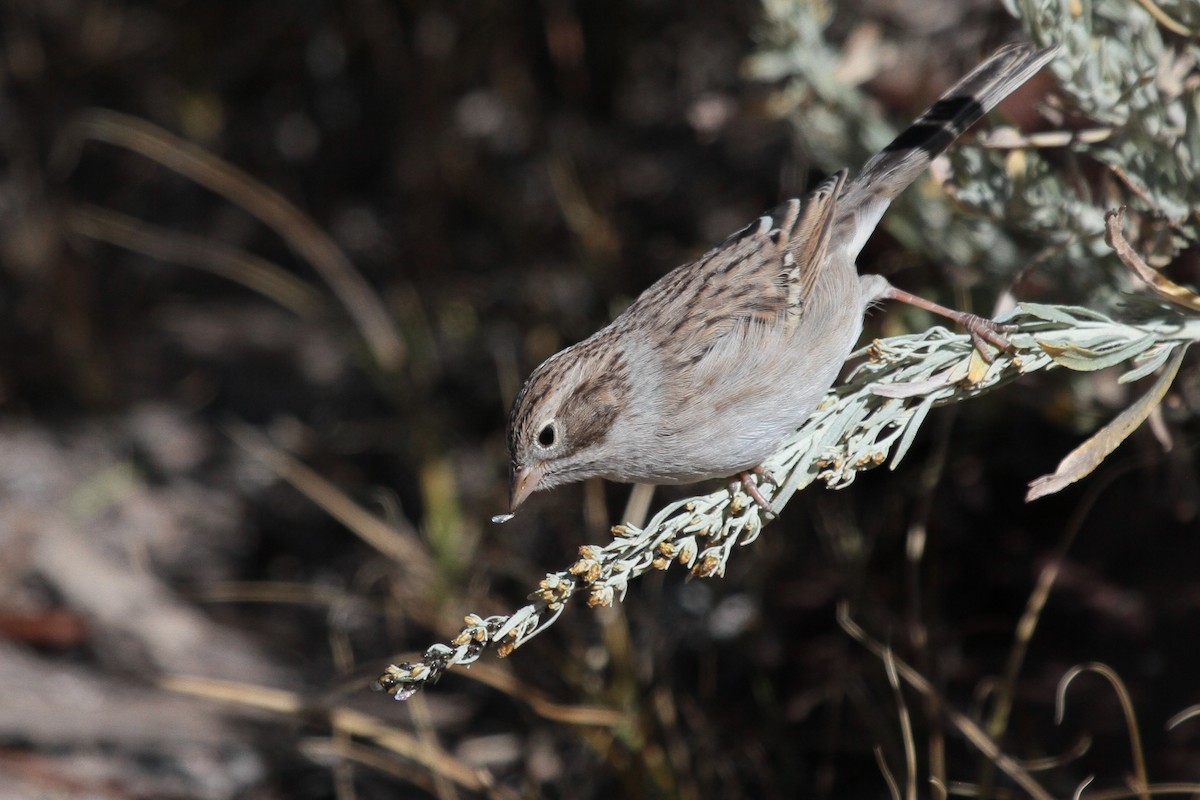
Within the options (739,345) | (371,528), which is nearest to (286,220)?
(371,528)

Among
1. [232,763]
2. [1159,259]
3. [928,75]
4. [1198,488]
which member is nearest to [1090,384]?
[1198,488]

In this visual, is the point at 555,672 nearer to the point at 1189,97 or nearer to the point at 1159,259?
the point at 1159,259

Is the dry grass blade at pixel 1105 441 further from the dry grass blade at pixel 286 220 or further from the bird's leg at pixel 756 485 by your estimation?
the dry grass blade at pixel 286 220

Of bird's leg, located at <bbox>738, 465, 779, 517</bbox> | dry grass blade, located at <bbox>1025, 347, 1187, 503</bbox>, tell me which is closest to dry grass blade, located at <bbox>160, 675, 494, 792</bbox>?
bird's leg, located at <bbox>738, 465, 779, 517</bbox>

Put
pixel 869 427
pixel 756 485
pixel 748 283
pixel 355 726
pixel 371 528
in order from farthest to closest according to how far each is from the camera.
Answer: pixel 371 528 < pixel 355 726 < pixel 748 283 < pixel 756 485 < pixel 869 427

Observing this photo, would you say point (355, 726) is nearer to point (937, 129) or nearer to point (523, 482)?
point (523, 482)

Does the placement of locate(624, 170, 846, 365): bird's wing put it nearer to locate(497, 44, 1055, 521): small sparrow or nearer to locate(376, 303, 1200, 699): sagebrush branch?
locate(497, 44, 1055, 521): small sparrow
